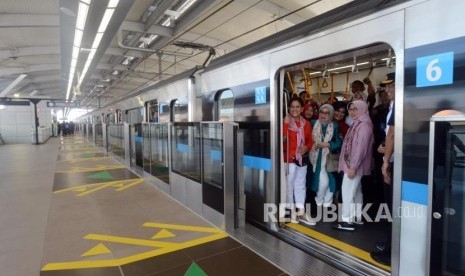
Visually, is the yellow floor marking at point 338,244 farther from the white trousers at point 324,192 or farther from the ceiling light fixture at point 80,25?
the ceiling light fixture at point 80,25

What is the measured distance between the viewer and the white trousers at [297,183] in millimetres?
3703

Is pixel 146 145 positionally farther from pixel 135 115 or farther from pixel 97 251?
pixel 97 251

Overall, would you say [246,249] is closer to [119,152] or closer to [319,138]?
[319,138]

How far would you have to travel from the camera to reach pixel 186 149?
4.86 m

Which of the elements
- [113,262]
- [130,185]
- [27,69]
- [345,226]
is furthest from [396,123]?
[27,69]

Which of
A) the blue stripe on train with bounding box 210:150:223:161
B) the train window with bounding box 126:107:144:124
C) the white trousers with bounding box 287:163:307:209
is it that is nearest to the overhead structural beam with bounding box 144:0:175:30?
the train window with bounding box 126:107:144:124

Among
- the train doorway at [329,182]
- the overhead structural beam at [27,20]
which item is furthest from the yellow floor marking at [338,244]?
the overhead structural beam at [27,20]

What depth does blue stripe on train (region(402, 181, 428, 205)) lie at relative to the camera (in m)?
2.00

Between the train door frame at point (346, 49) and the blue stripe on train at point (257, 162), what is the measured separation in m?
0.11

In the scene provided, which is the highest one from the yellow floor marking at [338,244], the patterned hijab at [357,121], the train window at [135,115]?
the train window at [135,115]

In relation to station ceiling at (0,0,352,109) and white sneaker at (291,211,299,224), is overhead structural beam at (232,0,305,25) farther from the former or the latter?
white sneaker at (291,211,299,224)

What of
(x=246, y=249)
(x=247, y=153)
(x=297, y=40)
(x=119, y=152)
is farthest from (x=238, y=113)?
(x=119, y=152)

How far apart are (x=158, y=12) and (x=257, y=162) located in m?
4.65

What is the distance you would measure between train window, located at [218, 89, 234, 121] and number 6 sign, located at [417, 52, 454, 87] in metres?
2.55
